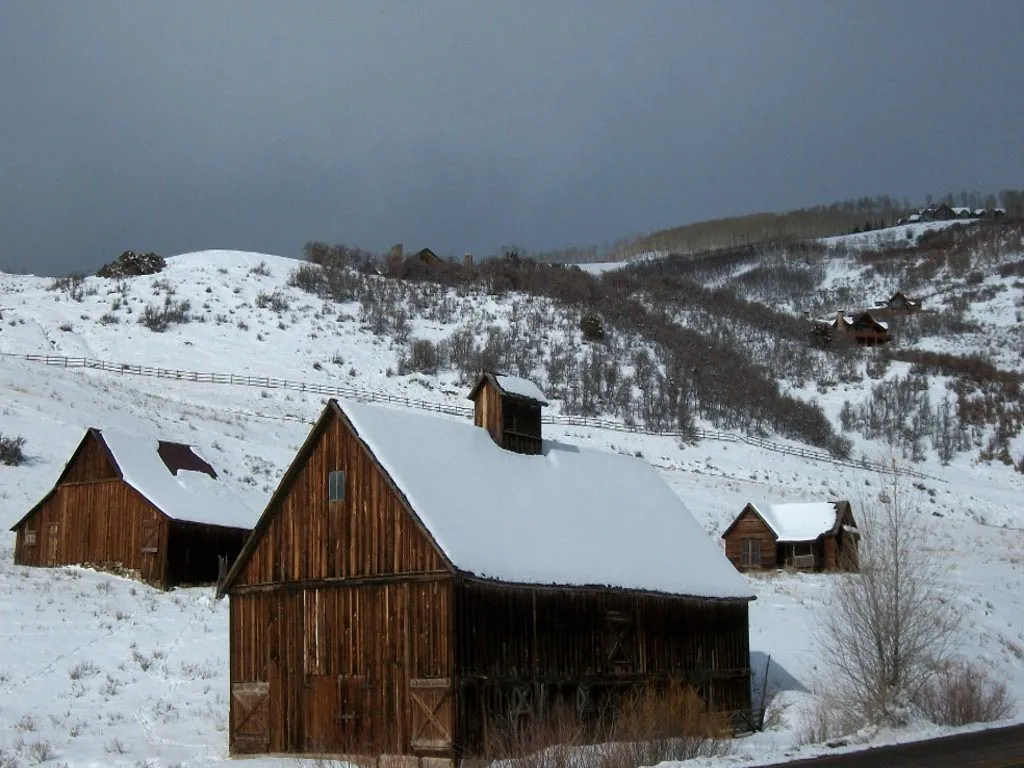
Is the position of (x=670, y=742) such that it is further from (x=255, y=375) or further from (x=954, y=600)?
(x=255, y=375)

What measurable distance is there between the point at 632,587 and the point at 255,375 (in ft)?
207

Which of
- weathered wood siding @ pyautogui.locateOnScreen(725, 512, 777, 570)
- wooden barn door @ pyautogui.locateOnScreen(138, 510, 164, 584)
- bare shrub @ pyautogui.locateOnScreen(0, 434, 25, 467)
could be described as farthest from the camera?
weathered wood siding @ pyautogui.locateOnScreen(725, 512, 777, 570)

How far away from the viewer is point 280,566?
26.8 meters

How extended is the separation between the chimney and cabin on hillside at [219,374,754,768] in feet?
0.19

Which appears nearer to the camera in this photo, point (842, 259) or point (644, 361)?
point (644, 361)

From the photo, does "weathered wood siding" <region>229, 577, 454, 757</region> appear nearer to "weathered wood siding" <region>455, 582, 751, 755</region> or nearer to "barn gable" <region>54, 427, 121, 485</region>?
"weathered wood siding" <region>455, 582, 751, 755</region>

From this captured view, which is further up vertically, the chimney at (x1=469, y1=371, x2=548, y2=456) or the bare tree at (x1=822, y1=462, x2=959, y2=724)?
the chimney at (x1=469, y1=371, x2=548, y2=456)

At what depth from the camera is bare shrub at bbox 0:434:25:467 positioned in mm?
53750

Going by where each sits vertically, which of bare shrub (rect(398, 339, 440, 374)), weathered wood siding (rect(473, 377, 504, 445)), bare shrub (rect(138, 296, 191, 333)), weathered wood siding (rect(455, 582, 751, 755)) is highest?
bare shrub (rect(138, 296, 191, 333))

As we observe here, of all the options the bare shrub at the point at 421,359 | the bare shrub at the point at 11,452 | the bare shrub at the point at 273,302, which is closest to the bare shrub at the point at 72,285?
the bare shrub at the point at 273,302

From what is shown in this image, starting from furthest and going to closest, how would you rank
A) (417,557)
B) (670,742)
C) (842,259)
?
(842,259) → (417,557) → (670,742)

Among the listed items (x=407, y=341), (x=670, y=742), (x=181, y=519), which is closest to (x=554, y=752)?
(x=670, y=742)

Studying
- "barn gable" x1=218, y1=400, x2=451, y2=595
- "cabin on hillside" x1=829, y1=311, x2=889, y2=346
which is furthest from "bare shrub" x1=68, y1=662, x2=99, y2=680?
"cabin on hillside" x1=829, y1=311, x2=889, y2=346

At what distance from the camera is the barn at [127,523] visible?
147 ft
